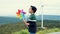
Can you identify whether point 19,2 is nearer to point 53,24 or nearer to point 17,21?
point 17,21

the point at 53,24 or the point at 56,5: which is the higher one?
the point at 56,5

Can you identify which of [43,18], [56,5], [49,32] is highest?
[56,5]

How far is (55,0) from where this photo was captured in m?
5.51

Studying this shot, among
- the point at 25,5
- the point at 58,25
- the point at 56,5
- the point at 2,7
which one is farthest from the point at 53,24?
the point at 2,7

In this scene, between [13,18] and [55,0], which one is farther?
[55,0]

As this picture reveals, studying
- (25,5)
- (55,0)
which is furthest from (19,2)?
(55,0)

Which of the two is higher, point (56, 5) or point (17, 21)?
point (56, 5)

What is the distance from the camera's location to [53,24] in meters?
5.52

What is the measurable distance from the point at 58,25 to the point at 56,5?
21.9 inches

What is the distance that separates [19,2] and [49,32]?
44.1 inches

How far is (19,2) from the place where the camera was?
529 cm

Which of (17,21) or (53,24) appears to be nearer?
(17,21)

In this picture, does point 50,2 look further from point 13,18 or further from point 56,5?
point 13,18

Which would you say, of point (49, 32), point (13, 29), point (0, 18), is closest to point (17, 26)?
point (13, 29)
